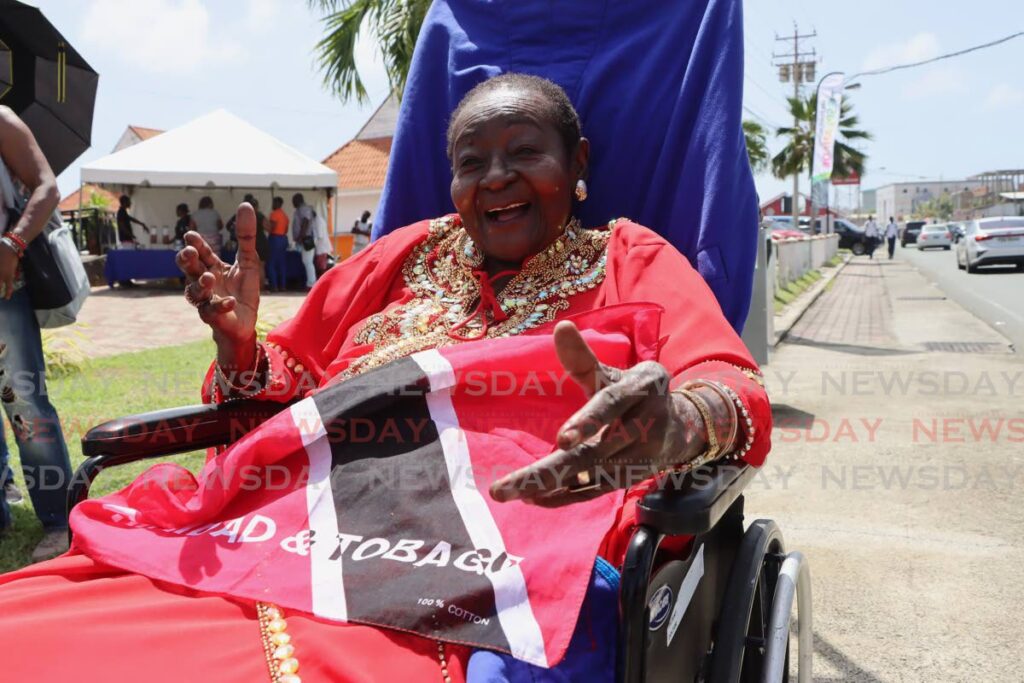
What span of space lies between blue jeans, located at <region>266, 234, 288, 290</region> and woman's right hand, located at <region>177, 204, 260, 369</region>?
12034mm

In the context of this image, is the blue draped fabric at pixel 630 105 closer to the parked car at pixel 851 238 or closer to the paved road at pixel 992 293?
the paved road at pixel 992 293

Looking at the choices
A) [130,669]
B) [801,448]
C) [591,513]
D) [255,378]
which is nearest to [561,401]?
[591,513]

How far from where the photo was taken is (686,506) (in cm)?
117

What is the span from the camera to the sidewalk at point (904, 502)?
2711 millimetres

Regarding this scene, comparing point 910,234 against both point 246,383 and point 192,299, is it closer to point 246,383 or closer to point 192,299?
point 246,383

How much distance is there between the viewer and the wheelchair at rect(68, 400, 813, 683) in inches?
45.9

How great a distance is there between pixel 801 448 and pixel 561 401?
3.58 metres

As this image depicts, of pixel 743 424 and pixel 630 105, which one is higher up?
pixel 630 105

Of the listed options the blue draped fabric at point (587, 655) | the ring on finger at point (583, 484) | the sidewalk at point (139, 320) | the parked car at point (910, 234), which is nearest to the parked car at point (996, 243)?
the sidewalk at point (139, 320)

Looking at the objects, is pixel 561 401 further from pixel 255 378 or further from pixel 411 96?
pixel 411 96

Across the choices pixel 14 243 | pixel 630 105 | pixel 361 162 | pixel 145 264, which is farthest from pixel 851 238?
pixel 14 243

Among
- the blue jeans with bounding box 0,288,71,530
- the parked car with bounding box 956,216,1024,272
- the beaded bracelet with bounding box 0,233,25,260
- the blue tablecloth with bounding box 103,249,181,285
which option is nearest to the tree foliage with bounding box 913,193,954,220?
the parked car with bounding box 956,216,1024,272

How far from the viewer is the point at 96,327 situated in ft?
32.2

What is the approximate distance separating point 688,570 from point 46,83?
362 cm
